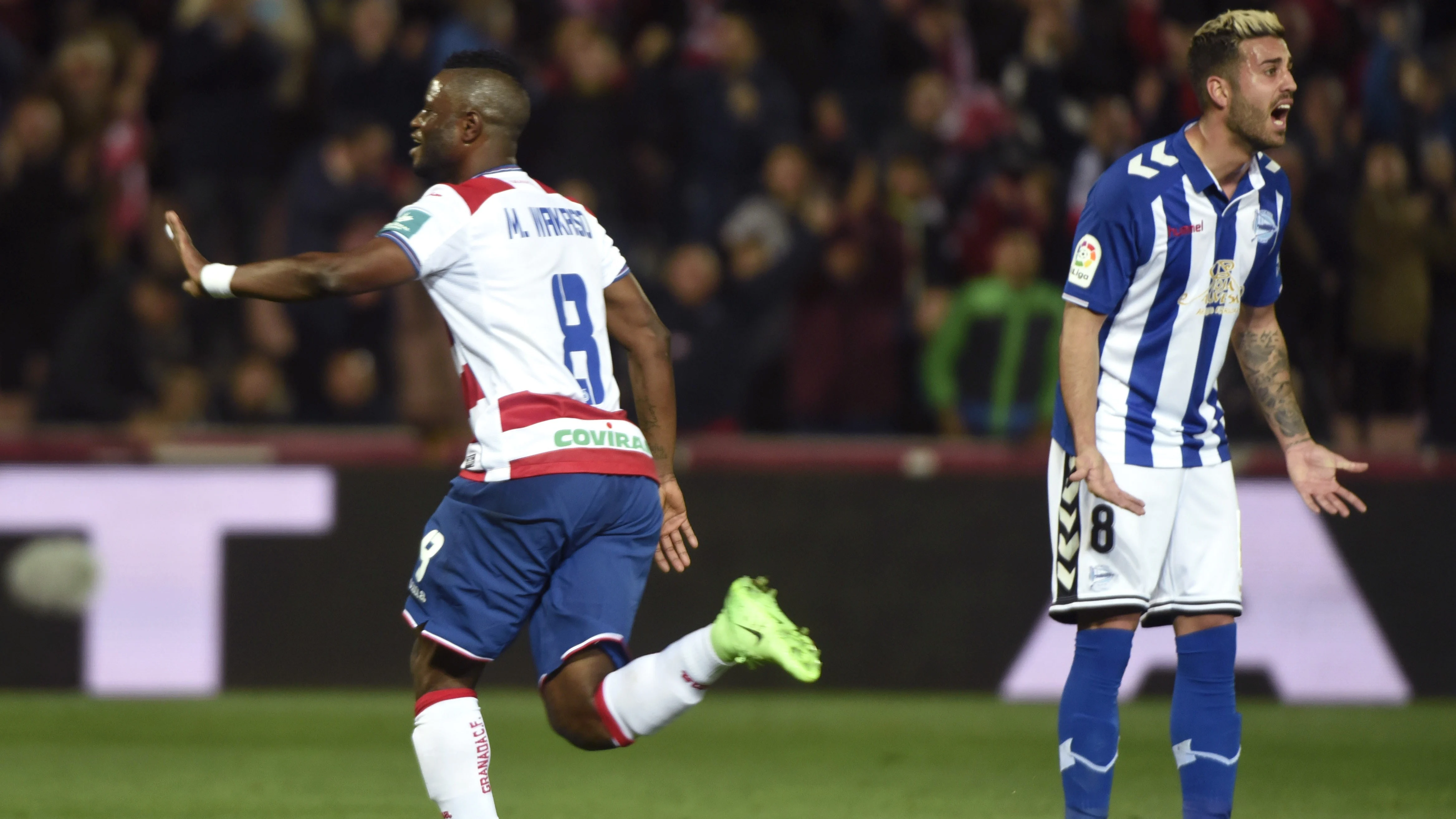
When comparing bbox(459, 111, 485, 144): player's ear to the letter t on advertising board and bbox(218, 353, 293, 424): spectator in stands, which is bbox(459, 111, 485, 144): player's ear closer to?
the letter t on advertising board

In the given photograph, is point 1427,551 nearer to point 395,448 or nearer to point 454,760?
point 395,448

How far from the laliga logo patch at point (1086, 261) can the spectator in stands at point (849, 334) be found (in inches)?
225

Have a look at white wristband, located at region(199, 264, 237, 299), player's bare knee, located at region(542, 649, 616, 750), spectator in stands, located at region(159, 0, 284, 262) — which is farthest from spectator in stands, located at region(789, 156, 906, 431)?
white wristband, located at region(199, 264, 237, 299)

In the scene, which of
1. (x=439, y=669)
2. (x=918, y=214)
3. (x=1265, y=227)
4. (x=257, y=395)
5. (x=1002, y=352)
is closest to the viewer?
(x=439, y=669)

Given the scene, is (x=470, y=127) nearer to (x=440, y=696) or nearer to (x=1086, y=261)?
(x=440, y=696)

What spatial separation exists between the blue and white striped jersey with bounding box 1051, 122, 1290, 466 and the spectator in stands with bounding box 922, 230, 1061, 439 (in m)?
4.93

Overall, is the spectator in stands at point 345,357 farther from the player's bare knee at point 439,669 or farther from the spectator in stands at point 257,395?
the player's bare knee at point 439,669

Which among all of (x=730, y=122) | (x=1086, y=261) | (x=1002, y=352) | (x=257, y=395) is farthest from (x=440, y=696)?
(x=730, y=122)

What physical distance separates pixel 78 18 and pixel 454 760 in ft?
30.4

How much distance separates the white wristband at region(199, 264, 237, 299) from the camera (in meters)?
4.54

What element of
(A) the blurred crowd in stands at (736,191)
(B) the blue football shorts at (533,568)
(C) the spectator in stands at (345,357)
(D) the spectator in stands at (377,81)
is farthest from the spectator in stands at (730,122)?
(B) the blue football shorts at (533,568)

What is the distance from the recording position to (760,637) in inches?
182

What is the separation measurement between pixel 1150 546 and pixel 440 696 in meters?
1.88

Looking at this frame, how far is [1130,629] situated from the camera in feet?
16.6
